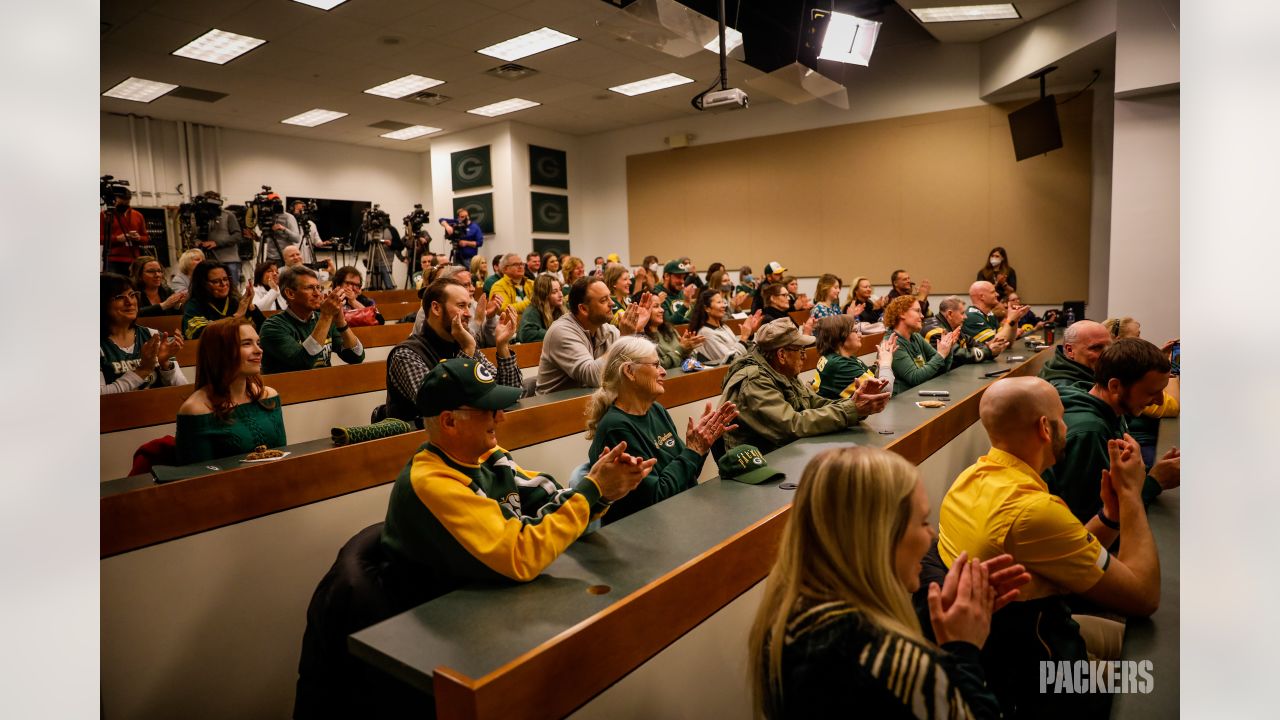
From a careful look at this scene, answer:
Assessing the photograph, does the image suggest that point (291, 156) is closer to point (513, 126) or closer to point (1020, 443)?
point (513, 126)

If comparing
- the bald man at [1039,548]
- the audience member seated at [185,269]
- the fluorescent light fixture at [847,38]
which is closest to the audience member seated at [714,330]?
the fluorescent light fixture at [847,38]

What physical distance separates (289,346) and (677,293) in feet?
16.5

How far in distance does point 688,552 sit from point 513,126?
34.6ft

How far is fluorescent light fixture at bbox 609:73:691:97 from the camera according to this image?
8.94 m

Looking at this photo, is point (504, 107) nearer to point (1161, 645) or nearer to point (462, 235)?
point (462, 235)

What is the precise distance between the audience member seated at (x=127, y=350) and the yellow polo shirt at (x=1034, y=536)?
325 cm

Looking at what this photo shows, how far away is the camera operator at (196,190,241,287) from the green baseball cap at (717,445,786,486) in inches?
319

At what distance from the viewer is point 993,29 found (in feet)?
25.4

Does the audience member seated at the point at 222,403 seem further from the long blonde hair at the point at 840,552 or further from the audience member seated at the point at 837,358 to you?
the audience member seated at the point at 837,358

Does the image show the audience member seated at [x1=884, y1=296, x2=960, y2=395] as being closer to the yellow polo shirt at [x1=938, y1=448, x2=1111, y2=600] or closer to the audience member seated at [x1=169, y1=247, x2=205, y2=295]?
the yellow polo shirt at [x1=938, y1=448, x2=1111, y2=600]

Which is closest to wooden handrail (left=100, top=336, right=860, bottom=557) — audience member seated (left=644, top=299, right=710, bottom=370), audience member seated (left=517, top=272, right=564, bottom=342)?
audience member seated (left=644, top=299, right=710, bottom=370)

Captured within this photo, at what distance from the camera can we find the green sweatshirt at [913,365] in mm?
3941

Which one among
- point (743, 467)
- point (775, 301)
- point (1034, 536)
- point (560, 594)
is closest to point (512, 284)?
point (775, 301)

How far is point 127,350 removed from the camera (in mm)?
3230
